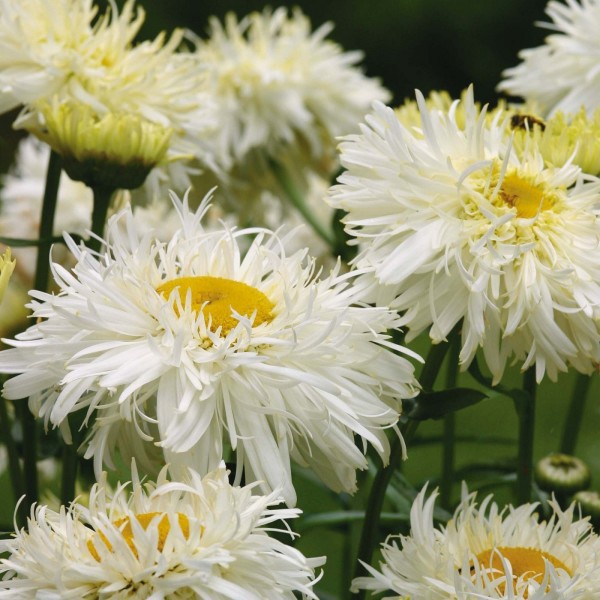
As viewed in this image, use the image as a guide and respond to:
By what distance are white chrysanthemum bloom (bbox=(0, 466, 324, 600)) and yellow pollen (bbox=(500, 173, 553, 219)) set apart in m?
0.18

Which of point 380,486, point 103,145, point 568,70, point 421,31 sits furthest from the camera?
point 421,31

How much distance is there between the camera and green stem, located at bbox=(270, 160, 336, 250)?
962 millimetres

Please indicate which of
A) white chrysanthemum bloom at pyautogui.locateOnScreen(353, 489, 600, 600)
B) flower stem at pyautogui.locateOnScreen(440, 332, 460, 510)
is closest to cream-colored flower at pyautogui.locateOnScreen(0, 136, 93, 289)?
flower stem at pyautogui.locateOnScreen(440, 332, 460, 510)

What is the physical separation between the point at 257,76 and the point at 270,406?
0.66 metres

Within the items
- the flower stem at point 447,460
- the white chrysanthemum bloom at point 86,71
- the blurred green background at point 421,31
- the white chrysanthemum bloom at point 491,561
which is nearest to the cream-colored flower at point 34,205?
the white chrysanthemum bloom at point 86,71

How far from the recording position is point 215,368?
42cm

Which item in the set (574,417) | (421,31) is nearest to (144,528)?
(574,417)

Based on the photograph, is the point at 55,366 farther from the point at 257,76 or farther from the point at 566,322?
the point at 257,76

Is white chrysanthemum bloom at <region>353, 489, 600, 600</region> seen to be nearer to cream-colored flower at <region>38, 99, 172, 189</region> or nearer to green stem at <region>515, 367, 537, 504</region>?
green stem at <region>515, 367, 537, 504</region>

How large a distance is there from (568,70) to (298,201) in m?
0.30

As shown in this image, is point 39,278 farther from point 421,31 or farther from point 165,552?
point 421,31

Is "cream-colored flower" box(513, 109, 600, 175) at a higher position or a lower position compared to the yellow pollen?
higher

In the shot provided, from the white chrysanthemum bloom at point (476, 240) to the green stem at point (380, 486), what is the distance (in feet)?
0.06

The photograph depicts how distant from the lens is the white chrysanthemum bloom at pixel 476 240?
0.45m
